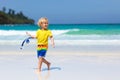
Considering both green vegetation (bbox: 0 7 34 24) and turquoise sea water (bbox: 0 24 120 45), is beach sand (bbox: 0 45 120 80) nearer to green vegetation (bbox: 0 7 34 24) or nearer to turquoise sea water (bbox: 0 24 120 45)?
turquoise sea water (bbox: 0 24 120 45)

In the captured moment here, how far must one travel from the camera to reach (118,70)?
7.21 metres

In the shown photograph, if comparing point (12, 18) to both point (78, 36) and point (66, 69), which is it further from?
point (66, 69)

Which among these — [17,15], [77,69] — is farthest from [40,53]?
[17,15]

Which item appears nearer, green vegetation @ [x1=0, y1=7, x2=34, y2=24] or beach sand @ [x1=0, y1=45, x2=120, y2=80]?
beach sand @ [x1=0, y1=45, x2=120, y2=80]

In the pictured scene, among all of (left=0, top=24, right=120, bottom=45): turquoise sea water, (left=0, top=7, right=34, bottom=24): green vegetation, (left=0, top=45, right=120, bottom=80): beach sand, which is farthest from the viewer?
(left=0, top=7, right=34, bottom=24): green vegetation

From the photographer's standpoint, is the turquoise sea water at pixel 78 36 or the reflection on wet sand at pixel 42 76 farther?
the turquoise sea water at pixel 78 36

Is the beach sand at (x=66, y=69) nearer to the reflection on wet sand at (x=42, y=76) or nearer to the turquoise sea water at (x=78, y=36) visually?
the reflection on wet sand at (x=42, y=76)

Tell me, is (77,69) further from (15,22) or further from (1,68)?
(15,22)

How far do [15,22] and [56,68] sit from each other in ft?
337

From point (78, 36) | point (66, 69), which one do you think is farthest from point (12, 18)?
point (66, 69)

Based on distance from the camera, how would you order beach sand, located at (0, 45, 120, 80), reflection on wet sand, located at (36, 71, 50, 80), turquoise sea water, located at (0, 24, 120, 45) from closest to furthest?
reflection on wet sand, located at (36, 71, 50, 80) → beach sand, located at (0, 45, 120, 80) → turquoise sea water, located at (0, 24, 120, 45)

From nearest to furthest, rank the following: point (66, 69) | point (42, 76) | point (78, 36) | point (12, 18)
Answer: point (42, 76) < point (66, 69) < point (78, 36) < point (12, 18)

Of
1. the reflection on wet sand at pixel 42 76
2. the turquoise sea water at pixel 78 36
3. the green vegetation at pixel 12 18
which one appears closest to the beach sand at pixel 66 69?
the reflection on wet sand at pixel 42 76

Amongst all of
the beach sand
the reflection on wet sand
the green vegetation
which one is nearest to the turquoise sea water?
the beach sand
